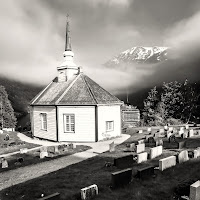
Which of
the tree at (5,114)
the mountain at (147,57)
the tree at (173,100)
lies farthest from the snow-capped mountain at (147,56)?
the tree at (5,114)

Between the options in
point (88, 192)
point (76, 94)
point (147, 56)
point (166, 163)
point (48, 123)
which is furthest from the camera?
point (147, 56)

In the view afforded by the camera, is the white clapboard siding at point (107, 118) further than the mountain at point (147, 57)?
No

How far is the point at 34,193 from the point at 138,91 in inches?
2019

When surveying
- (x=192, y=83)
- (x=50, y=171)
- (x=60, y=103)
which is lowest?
(x=50, y=171)

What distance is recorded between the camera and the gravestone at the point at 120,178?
10.4 m

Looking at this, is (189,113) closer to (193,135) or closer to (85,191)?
(193,135)

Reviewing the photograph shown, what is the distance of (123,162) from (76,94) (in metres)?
13.2

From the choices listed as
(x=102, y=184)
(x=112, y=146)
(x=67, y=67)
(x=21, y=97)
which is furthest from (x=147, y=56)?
(x=102, y=184)

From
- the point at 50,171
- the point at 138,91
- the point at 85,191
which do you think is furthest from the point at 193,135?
the point at 138,91

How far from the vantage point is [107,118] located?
2561cm

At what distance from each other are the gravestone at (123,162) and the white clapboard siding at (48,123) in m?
12.7

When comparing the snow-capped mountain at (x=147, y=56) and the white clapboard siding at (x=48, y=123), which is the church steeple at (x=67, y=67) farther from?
the snow-capped mountain at (x=147, y=56)

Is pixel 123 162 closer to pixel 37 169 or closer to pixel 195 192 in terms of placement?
pixel 37 169

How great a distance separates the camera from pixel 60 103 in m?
24.7
